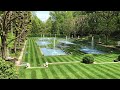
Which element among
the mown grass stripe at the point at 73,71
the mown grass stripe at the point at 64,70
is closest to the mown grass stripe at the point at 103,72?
the mown grass stripe at the point at 73,71

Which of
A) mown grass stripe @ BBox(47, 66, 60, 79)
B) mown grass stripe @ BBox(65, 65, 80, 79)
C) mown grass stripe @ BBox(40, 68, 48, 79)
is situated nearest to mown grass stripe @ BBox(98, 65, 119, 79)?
mown grass stripe @ BBox(65, 65, 80, 79)

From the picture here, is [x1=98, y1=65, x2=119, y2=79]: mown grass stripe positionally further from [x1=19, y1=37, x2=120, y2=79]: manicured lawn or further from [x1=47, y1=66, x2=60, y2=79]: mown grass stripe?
[x1=47, y1=66, x2=60, y2=79]: mown grass stripe

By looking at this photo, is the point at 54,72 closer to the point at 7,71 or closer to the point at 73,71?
the point at 73,71

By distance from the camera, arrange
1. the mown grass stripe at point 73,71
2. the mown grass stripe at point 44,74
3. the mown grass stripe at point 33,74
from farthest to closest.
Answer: the mown grass stripe at point 73,71
the mown grass stripe at point 44,74
the mown grass stripe at point 33,74

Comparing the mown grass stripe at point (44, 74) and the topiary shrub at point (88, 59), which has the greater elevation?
the topiary shrub at point (88, 59)

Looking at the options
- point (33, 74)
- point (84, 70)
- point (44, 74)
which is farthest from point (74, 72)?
point (33, 74)

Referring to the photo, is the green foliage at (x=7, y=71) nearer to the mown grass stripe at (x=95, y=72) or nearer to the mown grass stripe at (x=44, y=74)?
the mown grass stripe at (x=44, y=74)

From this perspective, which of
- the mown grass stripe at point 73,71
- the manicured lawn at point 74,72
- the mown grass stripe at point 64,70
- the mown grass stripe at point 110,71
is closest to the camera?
the manicured lawn at point 74,72

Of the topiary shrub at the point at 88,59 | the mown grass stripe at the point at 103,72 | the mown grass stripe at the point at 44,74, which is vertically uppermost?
the topiary shrub at the point at 88,59

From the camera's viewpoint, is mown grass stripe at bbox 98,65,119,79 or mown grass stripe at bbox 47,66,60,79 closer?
mown grass stripe at bbox 47,66,60,79

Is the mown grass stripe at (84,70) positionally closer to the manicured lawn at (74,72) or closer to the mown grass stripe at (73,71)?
the manicured lawn at (74,72)

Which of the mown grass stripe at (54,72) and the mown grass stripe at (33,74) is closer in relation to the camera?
the mown grass stripe at (33,74)
